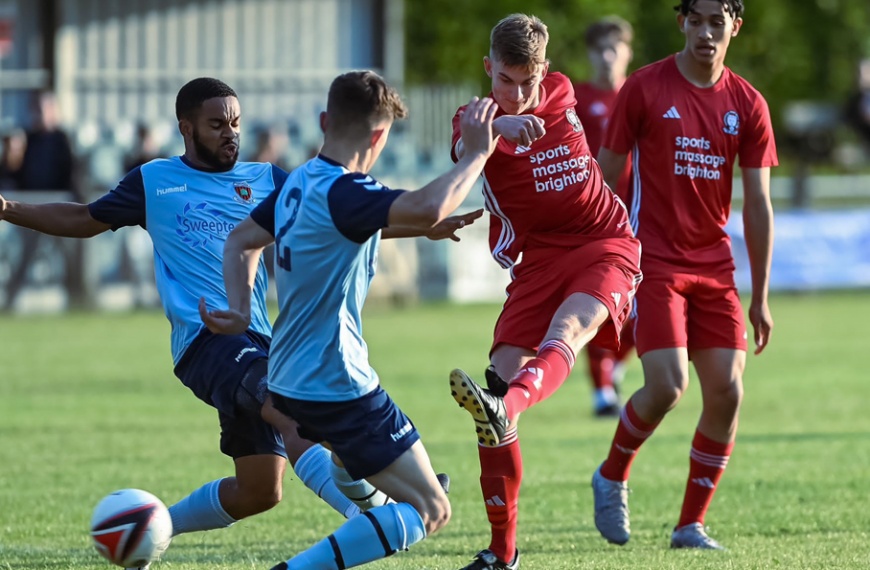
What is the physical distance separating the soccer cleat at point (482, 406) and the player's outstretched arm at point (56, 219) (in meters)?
1.72

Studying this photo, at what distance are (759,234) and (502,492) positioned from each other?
182 centimetres

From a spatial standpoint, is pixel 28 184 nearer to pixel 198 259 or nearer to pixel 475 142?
pixel 198 259

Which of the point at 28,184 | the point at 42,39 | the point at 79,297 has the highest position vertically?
the point at 42,39

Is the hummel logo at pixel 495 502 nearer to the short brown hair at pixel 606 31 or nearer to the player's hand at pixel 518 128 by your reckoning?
the player's hand at pixel 518 128

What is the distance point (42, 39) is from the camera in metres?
23.5

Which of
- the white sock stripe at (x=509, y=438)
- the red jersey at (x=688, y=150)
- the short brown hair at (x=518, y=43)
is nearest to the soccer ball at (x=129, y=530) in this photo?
the white sock stripe at (x=509, y=438)

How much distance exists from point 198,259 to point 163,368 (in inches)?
339

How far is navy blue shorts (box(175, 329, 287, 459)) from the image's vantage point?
565cm

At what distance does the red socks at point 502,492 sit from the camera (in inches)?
228

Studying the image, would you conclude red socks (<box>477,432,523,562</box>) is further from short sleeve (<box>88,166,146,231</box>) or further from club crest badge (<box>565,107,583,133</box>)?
short sleeve (<box>88,166,146,231</box>)

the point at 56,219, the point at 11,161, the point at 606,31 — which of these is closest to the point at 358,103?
the point at 56,219

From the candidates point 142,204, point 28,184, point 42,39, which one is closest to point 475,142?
point 142,204

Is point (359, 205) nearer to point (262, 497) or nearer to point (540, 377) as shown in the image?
point (540, 377)

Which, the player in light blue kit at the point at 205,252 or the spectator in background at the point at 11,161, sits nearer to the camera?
the player in light blue kit at the point at 205,252
